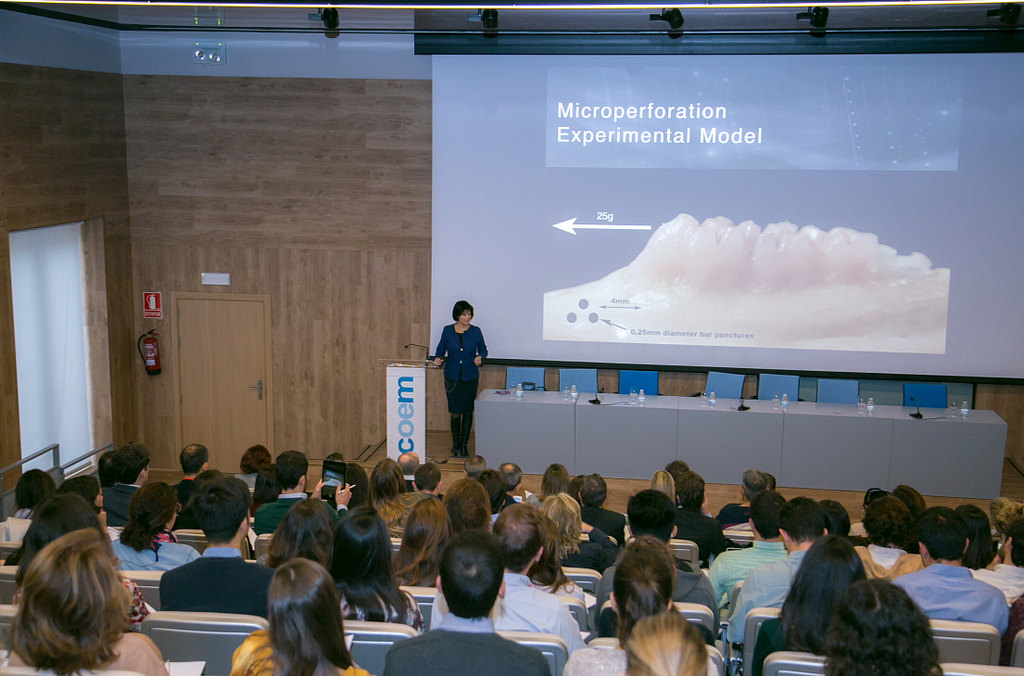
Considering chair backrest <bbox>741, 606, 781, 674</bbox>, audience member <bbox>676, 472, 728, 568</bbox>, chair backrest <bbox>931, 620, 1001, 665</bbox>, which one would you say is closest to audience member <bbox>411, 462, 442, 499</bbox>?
audience member <bbox>676, 472, 728, 568</bbox>

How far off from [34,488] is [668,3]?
4300 millimetres

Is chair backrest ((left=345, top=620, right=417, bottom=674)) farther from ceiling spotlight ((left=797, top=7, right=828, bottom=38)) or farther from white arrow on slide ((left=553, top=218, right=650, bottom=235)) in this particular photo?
ceiling spotlight ((left=797, top=7, right=828, bottom=38))

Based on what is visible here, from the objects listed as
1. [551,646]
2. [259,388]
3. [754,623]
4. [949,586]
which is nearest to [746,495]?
[949,586]

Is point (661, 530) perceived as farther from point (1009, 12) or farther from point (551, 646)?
point (1009, 12)

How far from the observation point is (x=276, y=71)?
9.16 meters

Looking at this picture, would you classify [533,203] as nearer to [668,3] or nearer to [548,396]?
[548,396]

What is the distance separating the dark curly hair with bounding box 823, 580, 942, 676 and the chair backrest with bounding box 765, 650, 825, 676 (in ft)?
1.22

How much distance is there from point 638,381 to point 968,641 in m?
5.94

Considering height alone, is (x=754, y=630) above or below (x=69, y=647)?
below

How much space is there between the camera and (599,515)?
16.5 ft

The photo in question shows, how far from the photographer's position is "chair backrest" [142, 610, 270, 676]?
292 centimetres

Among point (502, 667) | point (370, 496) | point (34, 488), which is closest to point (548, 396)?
point (370, 496)

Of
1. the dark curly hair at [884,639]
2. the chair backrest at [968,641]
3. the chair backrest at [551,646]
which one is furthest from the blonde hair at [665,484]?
the dark curly hair at [884,639]

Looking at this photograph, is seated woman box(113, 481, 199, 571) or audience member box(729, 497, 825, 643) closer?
audience member box(729, 497, 825, 643)
